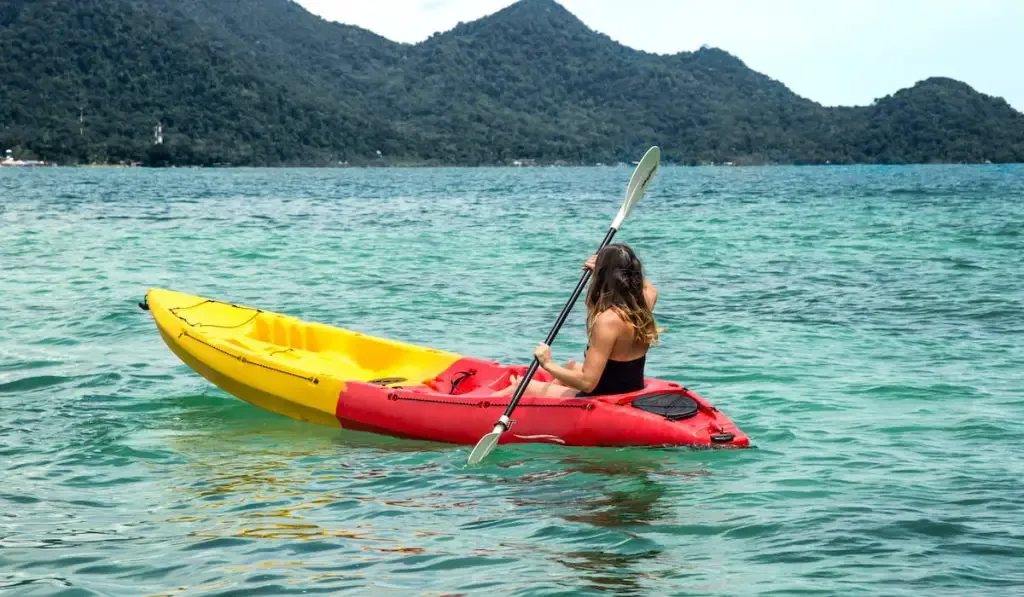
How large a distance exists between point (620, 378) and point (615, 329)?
0.43 meters

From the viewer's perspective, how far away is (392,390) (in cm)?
790

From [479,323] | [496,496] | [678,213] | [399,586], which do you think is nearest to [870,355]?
[479,323]

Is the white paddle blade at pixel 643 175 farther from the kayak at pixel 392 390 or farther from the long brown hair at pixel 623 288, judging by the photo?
the long brown hair at pixel 623 288

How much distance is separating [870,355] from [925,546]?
5.76 meters

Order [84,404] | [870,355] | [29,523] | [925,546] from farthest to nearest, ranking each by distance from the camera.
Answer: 1. [870,355]
2. [84,404]
3. [29,523]
4. [925,546]

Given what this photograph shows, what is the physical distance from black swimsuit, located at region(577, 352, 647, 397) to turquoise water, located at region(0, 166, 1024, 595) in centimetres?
43

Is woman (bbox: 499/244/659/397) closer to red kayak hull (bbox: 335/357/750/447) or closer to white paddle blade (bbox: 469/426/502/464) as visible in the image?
red kayak hull (bbox: 335/357/750/447)

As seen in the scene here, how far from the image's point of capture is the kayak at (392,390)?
23.4 ft

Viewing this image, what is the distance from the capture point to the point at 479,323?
13438mm

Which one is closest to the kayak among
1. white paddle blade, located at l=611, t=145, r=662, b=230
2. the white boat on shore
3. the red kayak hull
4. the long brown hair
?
the red kayak hull

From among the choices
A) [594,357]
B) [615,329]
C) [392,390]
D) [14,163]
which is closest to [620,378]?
[594,357]

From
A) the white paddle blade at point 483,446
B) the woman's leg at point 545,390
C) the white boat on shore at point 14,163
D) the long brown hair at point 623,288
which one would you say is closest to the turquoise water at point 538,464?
the white paddle blade at point 483,446

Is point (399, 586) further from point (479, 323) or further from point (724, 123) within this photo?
point (724, 123)

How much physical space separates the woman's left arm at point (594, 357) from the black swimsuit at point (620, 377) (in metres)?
0.07
